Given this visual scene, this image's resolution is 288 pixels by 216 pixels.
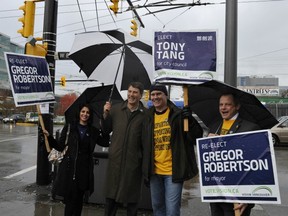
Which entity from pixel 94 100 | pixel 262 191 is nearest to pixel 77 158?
pixel 94 100

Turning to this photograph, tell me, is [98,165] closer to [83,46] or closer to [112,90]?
[112,90]

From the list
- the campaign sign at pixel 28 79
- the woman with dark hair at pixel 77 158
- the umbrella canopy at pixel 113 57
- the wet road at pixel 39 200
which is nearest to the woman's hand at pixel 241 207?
the woman with dark hair at pixel 77 158

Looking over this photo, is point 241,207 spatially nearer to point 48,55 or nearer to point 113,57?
point 113,57

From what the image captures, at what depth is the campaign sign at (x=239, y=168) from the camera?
2.94 meters

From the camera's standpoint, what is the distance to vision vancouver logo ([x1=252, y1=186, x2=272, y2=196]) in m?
2.93

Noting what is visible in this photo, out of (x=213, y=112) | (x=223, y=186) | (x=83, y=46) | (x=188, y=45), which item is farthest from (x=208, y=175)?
(x=83, y=46)

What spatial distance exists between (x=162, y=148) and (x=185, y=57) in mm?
1050

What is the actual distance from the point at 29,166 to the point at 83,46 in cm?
667

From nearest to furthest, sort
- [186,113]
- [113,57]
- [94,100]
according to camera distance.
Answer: [186,113], [94,100], [113,57]

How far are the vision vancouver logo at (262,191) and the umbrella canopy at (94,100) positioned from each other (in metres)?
2.20

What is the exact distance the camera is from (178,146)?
3.59 meters

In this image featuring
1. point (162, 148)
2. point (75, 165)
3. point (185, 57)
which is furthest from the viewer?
point (75, 165)

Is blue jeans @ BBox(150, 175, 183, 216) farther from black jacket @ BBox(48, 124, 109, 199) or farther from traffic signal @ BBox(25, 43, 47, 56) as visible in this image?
traffic signal @ BBox(25, 43, 47, 56)

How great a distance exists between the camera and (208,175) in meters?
3.26
